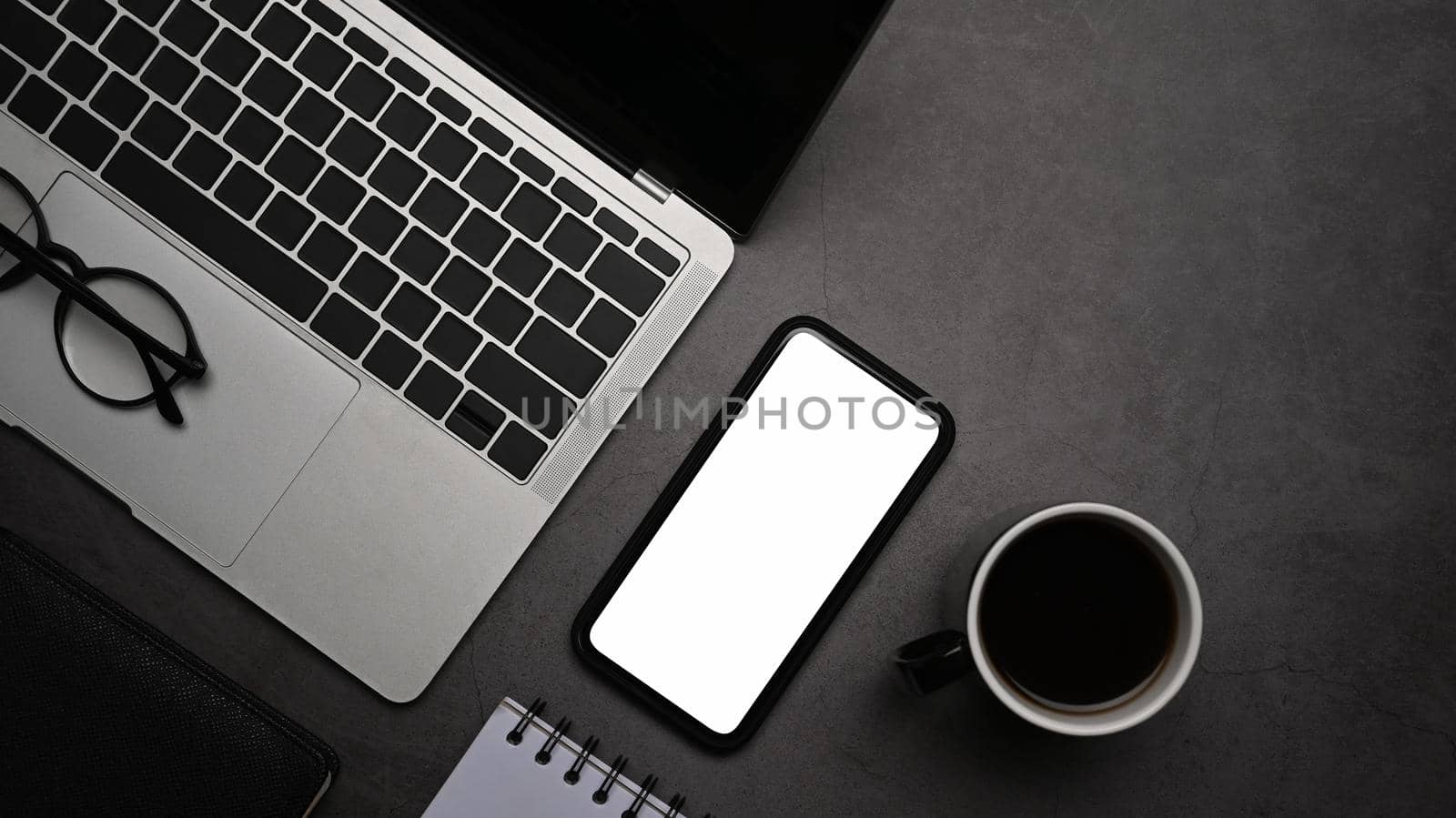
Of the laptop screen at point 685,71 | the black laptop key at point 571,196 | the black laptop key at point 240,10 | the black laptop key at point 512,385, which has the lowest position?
the black laptop key at point 512,385

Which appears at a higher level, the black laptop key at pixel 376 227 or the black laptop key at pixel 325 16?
the black laptop key at pixel 325 16

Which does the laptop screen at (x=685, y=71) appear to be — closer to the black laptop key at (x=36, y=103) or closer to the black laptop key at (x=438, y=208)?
the black laptop key at (x=438, y=208)

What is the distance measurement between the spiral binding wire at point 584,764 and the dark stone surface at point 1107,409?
2 cm

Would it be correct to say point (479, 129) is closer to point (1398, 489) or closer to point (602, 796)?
point (602, 796)

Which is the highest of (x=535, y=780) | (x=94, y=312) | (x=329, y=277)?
(x=329, y=277)

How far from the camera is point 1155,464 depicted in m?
0.69

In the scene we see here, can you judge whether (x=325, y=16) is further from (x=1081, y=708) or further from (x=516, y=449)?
(x=1081, y=708)

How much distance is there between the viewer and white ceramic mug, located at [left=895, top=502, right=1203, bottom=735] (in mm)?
524

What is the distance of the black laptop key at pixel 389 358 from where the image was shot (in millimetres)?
609

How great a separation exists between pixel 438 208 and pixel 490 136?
0.21ft

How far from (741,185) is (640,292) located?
0.34 feet

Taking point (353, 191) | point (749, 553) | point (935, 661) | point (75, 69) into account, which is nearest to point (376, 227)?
point (353, 191)

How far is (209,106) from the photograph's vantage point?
61 cm

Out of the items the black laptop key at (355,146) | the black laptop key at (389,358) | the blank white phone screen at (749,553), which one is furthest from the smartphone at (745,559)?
the black laptop key at (355,146)
